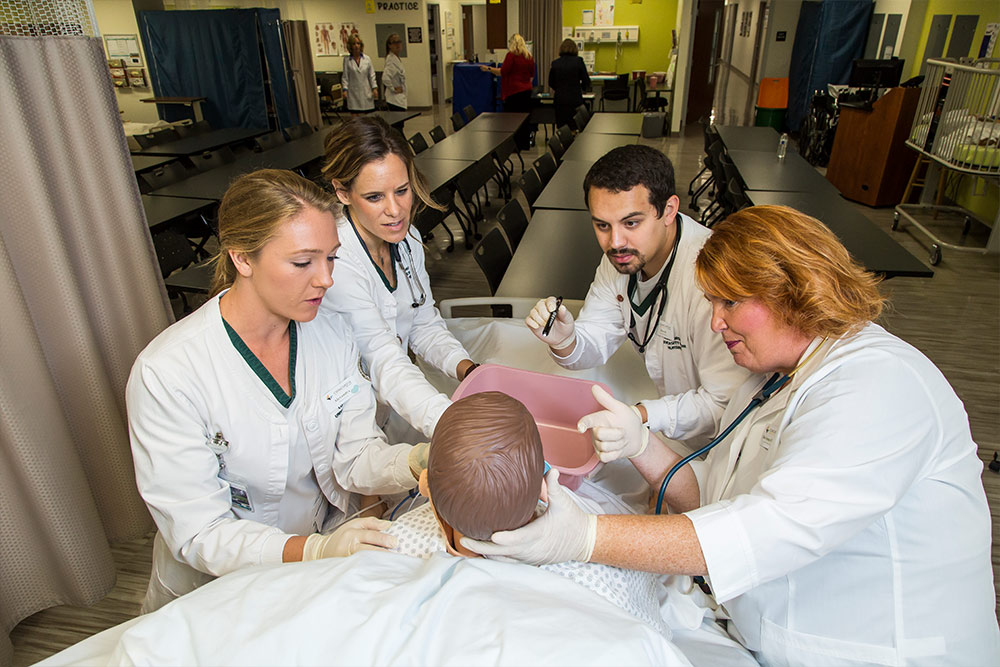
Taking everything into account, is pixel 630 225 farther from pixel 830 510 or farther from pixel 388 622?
pixel 388 622

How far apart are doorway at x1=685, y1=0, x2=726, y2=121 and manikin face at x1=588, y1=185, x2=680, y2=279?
11.8 metres

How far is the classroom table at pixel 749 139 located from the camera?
575 centimetres

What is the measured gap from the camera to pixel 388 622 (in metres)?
0.85

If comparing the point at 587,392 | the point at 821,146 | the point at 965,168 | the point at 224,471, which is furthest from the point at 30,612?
the point at 821,146

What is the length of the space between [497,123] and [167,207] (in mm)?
4725

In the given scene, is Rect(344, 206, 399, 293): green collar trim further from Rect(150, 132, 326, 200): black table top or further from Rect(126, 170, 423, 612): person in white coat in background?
Rect(150, 132, 326, 200): black table top

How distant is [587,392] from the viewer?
6.38 ft

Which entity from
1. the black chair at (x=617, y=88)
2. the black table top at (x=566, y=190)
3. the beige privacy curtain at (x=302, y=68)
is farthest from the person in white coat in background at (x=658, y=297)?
the black chair at (x=617, y=88)

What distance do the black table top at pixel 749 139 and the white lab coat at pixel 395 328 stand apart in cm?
446

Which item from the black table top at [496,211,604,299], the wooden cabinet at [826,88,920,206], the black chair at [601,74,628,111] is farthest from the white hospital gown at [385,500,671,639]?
the black chair at [601,74,628,111]

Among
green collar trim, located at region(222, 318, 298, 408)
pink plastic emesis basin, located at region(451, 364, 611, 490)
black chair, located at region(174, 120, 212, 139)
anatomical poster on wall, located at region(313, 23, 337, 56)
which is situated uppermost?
anatomical poster on wall, located at region(313, 23, 337, 56)

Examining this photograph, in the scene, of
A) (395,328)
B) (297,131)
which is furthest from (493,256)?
(297,131)

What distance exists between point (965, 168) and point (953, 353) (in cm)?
201

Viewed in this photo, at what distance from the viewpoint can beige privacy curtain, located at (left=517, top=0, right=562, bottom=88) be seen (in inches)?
484
